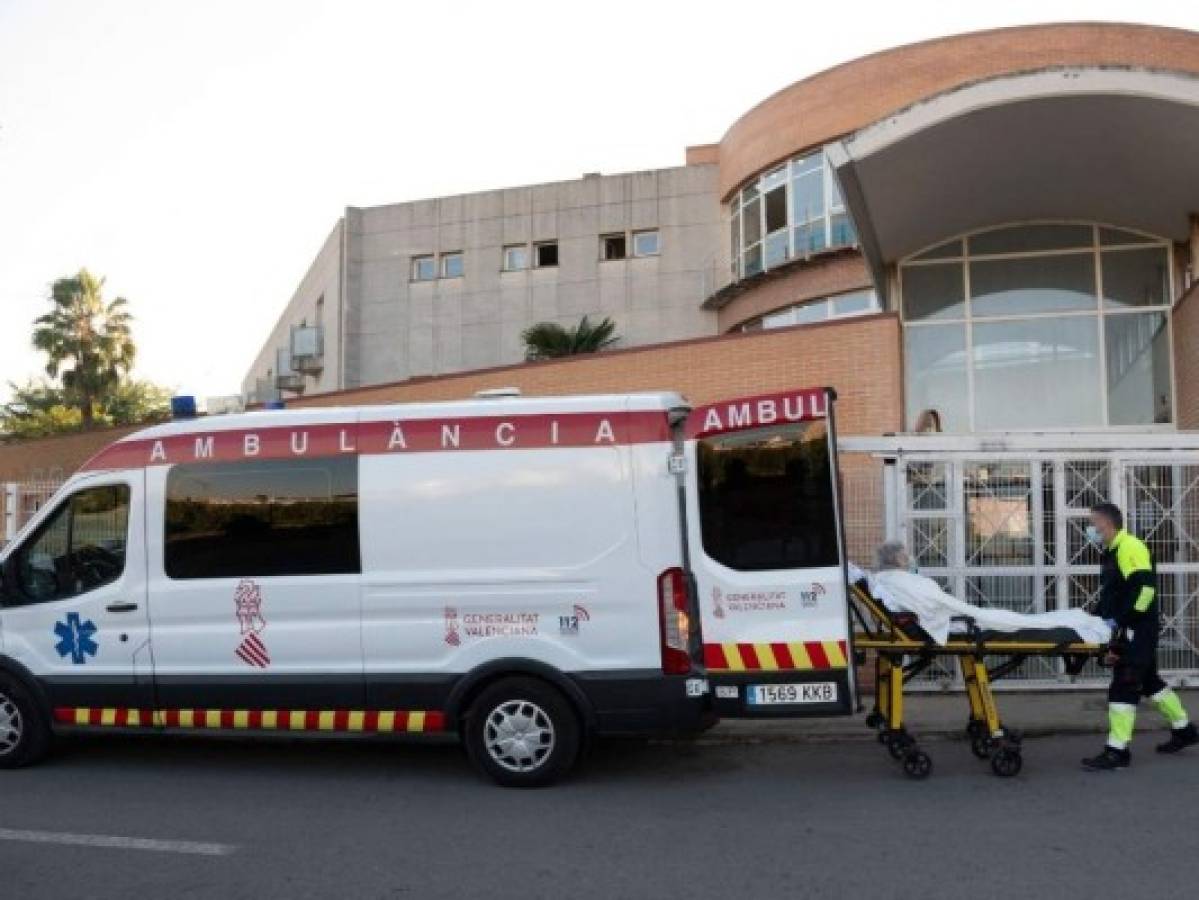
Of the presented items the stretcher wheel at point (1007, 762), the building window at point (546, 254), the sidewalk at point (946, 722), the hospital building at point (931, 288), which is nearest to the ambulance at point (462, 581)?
the stretcher wheel at point (1007, 762)

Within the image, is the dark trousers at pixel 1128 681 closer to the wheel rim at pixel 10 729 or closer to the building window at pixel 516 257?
the wheel rim at pixel 10 729

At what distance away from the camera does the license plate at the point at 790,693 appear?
6668mm

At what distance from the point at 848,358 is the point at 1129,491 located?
122 inches

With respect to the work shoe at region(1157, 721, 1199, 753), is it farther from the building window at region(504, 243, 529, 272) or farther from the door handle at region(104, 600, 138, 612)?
the building window at region(504, 243, 529, 272)

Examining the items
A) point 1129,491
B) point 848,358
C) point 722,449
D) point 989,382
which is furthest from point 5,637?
point 989,382

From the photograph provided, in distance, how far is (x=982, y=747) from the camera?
729 centimetres

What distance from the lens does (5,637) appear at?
7527mm

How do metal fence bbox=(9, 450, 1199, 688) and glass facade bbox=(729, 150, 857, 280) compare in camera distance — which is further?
glass facade bbox=(729, 150, 857, 280)

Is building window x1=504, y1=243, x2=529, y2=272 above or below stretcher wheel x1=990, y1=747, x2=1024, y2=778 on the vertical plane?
above

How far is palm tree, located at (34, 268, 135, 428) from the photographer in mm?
41938

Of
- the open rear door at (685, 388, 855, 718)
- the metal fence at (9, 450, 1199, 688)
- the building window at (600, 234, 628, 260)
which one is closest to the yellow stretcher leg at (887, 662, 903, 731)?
the open rear door at (685, 388, 855, 718)

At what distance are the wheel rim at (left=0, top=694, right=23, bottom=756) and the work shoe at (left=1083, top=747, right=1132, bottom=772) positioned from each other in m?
6.98

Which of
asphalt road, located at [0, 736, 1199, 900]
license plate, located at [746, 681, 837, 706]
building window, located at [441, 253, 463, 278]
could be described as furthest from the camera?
building window, located at [441, 253, 463, 278]

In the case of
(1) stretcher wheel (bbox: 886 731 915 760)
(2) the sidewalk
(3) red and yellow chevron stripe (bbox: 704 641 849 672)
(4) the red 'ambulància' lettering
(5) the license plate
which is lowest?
(2) the sidewalk
